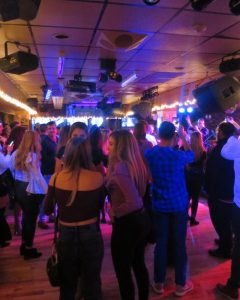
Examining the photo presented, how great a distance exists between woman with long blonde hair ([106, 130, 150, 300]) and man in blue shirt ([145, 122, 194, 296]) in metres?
0.39

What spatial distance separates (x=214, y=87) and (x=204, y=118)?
3.54 metres

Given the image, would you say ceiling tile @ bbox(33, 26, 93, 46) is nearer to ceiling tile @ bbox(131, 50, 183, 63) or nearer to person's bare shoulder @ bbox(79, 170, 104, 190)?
ceiling tile @ bbox(131, 50, 183, 63)

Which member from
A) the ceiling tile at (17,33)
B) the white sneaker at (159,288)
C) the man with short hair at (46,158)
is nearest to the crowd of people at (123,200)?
the white sneaker at (159,288)

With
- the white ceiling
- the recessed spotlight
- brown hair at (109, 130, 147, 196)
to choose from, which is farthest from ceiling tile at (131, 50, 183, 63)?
brown hair at (109, 130, 147, 196)

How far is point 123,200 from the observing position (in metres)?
1.93

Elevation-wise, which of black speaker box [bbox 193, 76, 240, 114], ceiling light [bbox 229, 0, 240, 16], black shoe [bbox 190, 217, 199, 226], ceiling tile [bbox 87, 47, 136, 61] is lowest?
black shoe [bbox 190, 217, 199, 226]

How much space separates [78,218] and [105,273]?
1521mm

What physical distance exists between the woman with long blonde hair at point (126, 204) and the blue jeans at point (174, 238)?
476mm

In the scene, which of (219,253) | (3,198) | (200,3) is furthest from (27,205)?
(200,3)

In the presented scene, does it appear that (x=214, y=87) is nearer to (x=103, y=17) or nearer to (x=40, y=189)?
(x=103, y=17)

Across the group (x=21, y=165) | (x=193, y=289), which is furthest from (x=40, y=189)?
(x=193, y=289)

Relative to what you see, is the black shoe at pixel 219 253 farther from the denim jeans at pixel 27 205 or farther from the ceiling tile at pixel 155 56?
the ceiling tile at pixel 155 56

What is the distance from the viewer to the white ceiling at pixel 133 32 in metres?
3.36

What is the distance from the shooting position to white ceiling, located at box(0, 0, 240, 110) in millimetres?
3359
